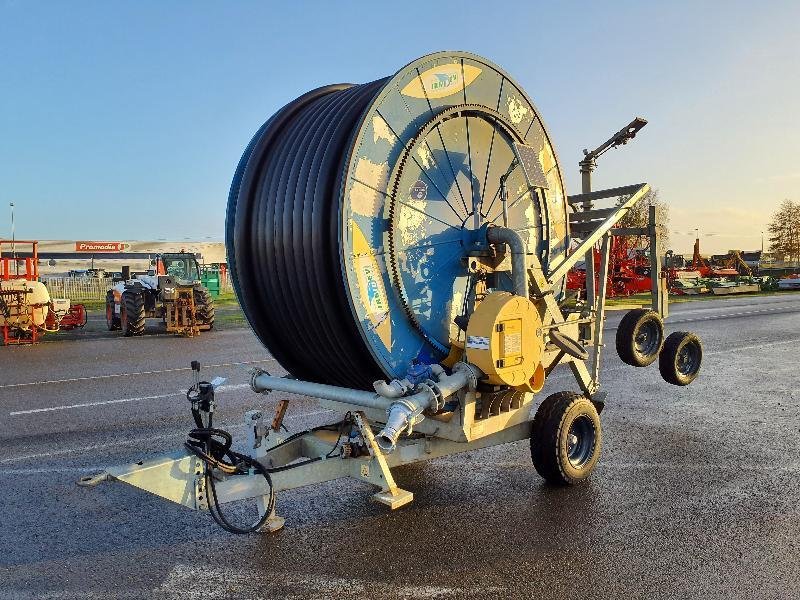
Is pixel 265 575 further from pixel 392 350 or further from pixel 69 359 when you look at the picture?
pixel 69 359

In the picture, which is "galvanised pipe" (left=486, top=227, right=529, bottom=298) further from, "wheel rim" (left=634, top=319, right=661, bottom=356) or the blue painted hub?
"wheel rim" (left=634, top=319, right=661, bottom=356)

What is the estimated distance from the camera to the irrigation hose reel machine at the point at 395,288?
449 centimetres

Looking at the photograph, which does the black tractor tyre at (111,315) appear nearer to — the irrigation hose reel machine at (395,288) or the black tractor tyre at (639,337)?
Answer: the irrigation hose reel machine at (395,288)

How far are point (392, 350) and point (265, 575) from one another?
5.42ft

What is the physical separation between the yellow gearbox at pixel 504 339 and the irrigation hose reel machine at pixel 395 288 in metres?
0.01

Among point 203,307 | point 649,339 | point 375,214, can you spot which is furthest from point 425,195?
point 203,307

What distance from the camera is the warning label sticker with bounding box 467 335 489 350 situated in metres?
4.62

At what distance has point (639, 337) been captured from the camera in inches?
263

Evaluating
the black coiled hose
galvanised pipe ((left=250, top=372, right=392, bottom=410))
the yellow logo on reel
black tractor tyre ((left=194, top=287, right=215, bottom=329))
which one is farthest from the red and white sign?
the yellow logo on reel

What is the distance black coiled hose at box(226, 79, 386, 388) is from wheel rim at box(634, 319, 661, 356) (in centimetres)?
311

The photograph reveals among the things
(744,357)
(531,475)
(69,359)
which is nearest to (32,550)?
(531,475)

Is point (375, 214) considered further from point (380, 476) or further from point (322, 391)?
point (380, 476)

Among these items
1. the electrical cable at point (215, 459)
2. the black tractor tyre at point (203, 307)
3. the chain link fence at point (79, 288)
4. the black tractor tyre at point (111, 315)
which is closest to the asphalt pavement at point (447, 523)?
the electrical cable at point (215, 459)

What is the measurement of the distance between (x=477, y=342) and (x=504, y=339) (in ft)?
0.62
